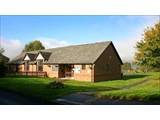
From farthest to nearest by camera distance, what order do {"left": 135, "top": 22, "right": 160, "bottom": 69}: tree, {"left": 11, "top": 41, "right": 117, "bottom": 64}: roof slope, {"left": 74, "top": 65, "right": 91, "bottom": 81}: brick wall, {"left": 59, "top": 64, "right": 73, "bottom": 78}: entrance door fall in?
1. {"left": 59, "top": 64, "right": 73, "bottom": 78}: entrance door
2. {"left": 11, "top": 41, "right": 117, "bottom": 64}: roof slope
3. {"left": 74, "top": 65, "right": 91, "bottom": 81}: brick wall
4. {"left": 135, "top": 22, "right": 160, "bottom": 69}: tree

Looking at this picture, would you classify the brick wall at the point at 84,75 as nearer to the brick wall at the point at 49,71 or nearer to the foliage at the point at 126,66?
the brick wall at the point at 49,71

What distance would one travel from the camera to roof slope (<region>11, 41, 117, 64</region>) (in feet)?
126

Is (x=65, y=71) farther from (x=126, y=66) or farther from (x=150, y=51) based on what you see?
(x=150, y=51)

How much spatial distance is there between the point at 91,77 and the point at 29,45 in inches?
1555

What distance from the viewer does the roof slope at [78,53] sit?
38375 millimetres

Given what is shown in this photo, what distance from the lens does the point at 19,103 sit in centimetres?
1908

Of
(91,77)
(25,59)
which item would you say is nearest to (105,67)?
(91,77)

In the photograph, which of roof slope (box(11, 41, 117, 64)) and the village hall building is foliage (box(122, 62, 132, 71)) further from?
roof slope (box(11, 41, 117, 64))

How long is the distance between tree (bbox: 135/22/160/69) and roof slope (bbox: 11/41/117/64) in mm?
6168

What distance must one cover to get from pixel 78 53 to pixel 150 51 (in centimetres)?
1376

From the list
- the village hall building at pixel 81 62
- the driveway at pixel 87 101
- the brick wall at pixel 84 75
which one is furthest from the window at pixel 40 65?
the driveway at pixel 87 101

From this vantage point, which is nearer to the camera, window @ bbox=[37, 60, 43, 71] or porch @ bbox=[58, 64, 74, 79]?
porch @ bbox=[58, 64, 74, 79]

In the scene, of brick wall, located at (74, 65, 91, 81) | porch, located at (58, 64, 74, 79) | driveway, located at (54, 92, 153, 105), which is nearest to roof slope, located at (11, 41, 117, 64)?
porch, located at (58, 64, 74, 79)

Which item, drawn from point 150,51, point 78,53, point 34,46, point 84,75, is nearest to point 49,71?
point 78,53
